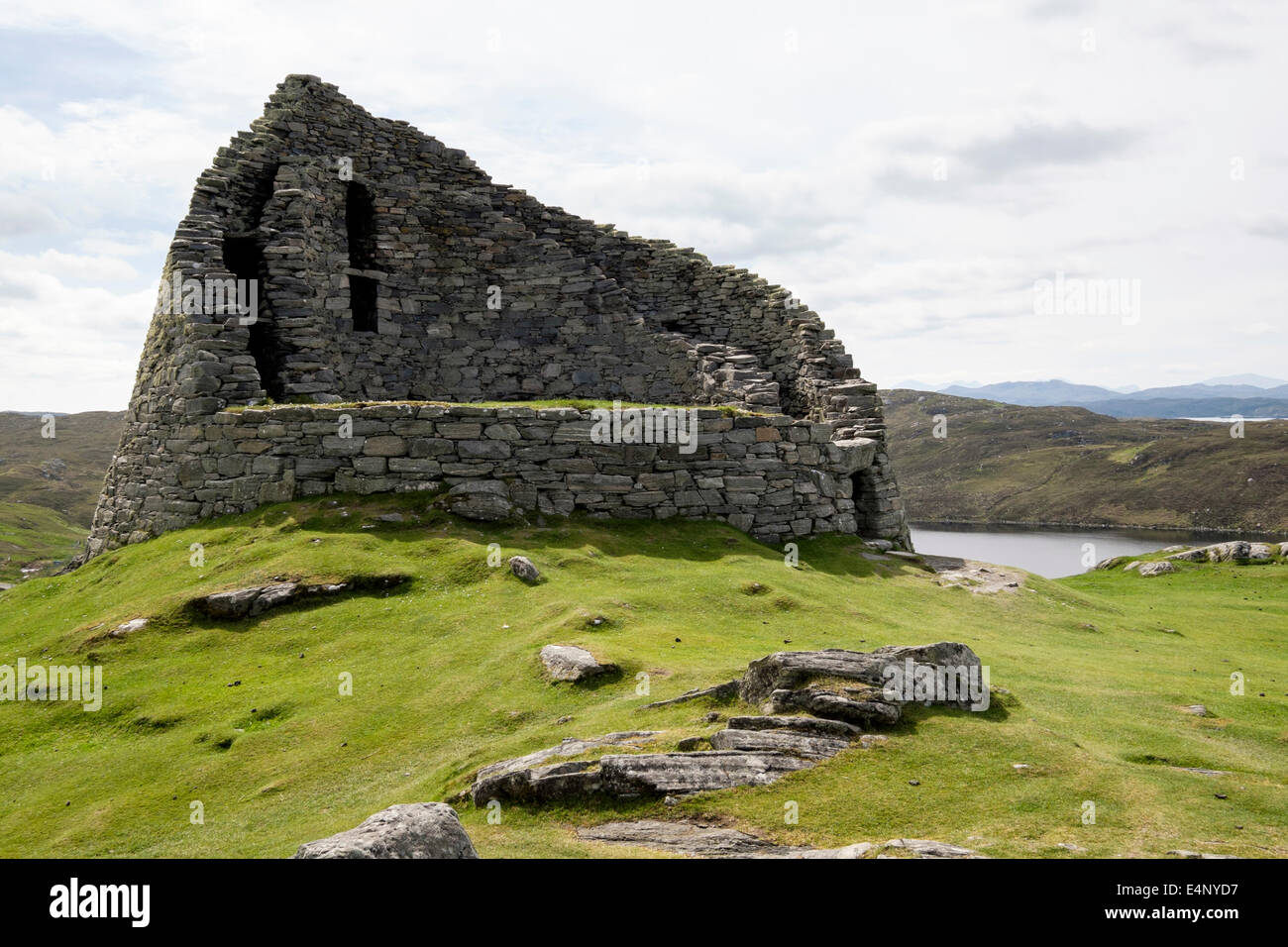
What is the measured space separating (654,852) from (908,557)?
16.9m

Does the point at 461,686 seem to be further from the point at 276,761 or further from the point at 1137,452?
the point at 1137,452

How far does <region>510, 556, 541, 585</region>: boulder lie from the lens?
1698 centimetres

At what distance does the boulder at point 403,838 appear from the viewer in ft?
19.9

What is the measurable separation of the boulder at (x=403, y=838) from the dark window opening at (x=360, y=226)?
2548cm

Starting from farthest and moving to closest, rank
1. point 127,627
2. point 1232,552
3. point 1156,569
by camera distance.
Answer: point 1232,552
point 1156,569
point 127,627

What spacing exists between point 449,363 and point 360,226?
574 centimetres

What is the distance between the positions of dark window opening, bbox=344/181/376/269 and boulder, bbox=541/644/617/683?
2035 centimetres

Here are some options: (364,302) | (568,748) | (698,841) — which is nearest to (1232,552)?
(568,748)

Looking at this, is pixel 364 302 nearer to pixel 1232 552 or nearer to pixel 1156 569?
pixel 1156 569

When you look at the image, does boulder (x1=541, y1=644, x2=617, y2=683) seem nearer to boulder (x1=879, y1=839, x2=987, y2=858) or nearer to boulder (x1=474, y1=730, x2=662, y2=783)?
boulder (x1=474, y1=730, x2=662, y2=783)

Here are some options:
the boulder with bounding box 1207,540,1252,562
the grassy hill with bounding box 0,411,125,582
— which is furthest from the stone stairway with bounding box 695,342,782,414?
the grassy hill with bounding box 0,411,125,582

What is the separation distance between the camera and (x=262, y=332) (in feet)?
85.7

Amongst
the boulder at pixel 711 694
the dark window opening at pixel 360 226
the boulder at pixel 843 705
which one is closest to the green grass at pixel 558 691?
the boulder at pixel 711 694
